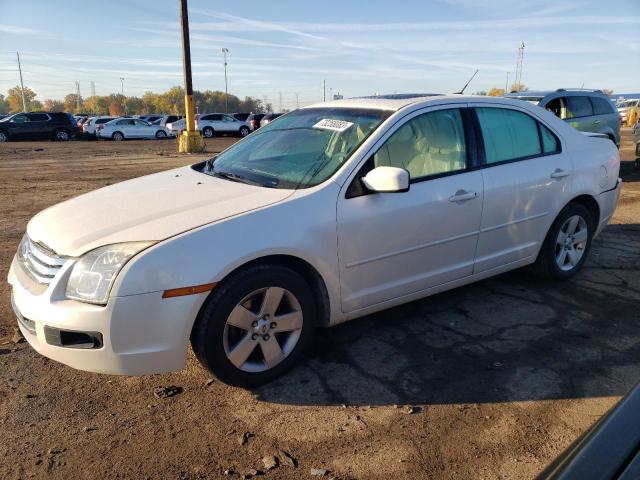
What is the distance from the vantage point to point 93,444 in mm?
2562

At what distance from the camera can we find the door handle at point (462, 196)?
361 centimetres

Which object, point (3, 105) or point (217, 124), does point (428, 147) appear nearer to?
point (217, 124)

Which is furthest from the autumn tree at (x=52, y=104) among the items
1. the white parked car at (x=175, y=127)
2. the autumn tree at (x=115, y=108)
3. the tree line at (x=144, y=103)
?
the white parked car at (x=175, y=127)

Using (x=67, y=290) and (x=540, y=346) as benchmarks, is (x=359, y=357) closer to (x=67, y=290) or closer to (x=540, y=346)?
(x=540, y=346)

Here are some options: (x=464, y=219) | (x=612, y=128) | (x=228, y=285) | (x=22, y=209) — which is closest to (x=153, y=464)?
(x=228, y=285)

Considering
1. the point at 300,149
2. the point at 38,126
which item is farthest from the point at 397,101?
the point at 38,126

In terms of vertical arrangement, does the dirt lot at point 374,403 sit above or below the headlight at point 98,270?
below

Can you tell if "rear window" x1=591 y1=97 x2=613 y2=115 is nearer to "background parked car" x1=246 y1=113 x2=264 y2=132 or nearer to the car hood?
the car hood

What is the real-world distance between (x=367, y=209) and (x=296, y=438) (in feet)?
4.57

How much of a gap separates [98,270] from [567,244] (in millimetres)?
3905

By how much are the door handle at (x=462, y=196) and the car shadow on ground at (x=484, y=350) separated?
0.95 m

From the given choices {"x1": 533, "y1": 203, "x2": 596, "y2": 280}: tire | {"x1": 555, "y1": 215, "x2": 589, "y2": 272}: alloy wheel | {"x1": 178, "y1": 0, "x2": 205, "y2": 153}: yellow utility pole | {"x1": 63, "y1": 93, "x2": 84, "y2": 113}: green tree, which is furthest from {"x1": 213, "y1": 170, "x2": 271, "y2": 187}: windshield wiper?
{"x1": 63, "y1": 93, "x2": 84, "y2": 113}: green tree

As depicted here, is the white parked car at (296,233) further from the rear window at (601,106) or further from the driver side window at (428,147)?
the rear window at (601,106)

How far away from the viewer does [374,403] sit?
292 centimetres
